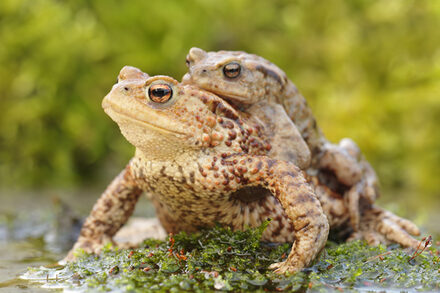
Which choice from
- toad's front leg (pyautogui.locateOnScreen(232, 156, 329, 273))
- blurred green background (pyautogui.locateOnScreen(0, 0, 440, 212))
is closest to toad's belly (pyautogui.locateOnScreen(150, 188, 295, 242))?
toad's front leg (pyautogui.locateOnScreen(232, 156, 329, 273))

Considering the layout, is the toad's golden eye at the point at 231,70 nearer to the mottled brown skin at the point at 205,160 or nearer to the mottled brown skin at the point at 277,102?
the mottled brown skin at the point at 277,102

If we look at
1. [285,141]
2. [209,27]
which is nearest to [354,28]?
[209,27]

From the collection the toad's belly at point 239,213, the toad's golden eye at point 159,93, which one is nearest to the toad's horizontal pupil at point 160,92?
the toad's golden eye at point 159,93

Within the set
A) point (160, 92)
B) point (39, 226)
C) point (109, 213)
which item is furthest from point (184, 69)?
point (160, 92)

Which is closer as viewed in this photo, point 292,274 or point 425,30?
point 292,274

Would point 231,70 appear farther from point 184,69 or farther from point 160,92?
point 184,69

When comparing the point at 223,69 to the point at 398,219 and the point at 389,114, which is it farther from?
the point at 389,114
